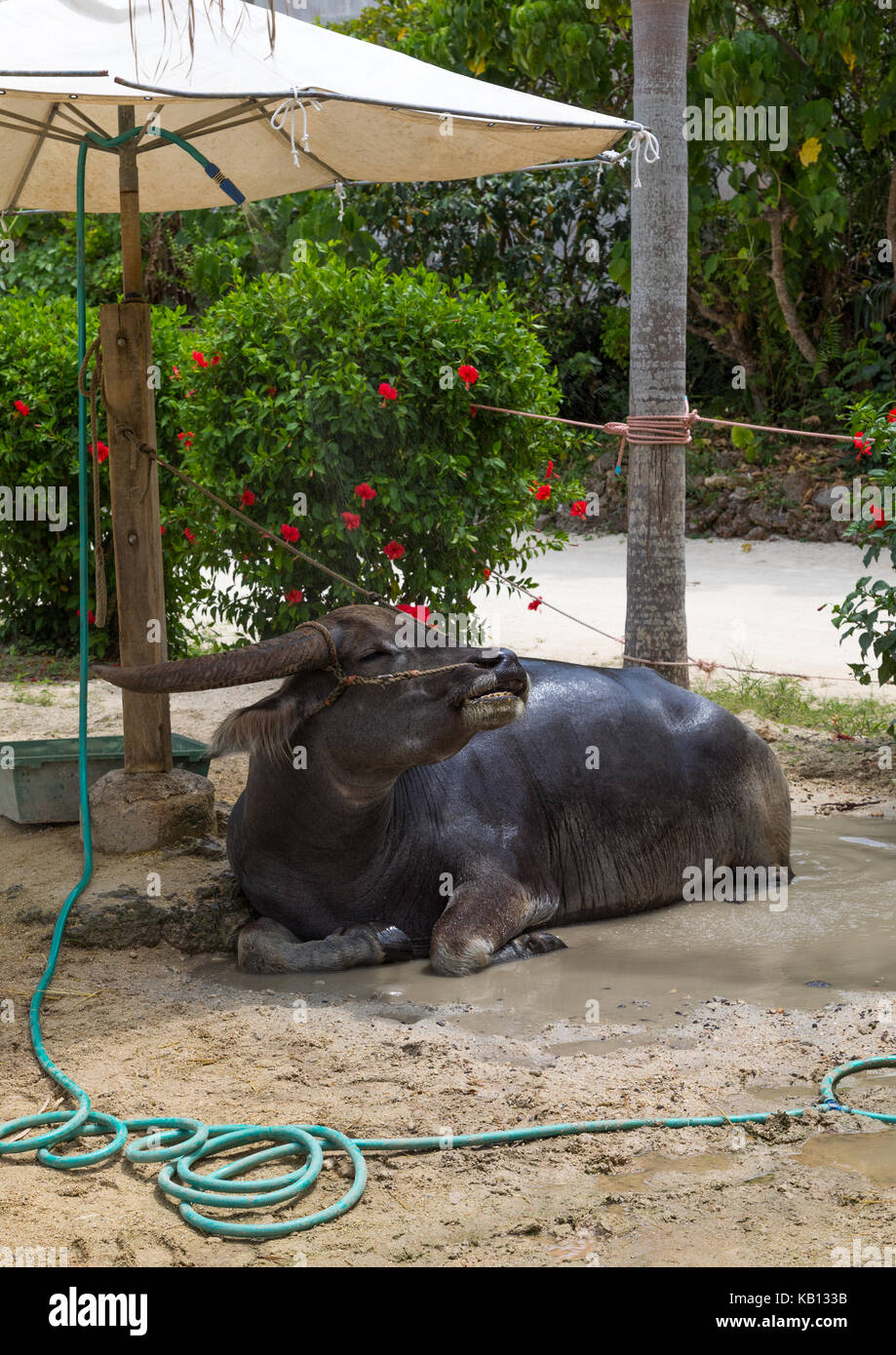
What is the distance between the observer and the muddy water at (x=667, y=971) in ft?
12.7

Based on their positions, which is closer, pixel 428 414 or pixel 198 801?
pixel 198 801

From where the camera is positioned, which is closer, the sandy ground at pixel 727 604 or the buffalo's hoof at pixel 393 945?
the buffalo's hoof at pixel 393 945

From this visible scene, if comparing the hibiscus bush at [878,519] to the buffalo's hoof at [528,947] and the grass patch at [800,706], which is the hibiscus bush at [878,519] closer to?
the grass patch at [800,706]

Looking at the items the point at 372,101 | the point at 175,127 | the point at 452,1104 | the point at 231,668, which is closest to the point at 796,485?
the point at 175,127

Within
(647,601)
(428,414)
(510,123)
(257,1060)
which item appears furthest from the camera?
(428,414)

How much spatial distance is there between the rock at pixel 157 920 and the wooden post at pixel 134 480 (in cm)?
64

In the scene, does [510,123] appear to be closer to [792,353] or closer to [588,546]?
[588,546]

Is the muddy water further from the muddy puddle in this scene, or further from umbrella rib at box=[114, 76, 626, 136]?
umbrella rib at box=[114, 76, 626, 136]

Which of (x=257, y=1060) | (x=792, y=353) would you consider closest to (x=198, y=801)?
(x=257, y=1060)

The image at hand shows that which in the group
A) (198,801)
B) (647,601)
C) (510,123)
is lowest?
(198,801)

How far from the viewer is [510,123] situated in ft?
13.8

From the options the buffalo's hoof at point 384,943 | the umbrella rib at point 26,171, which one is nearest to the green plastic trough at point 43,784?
the buffalo's hoof at point 384,943

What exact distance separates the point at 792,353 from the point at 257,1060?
13199 millimetres

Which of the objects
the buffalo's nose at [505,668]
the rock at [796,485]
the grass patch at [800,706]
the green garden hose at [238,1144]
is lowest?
the green garden hose at [238,1144]
